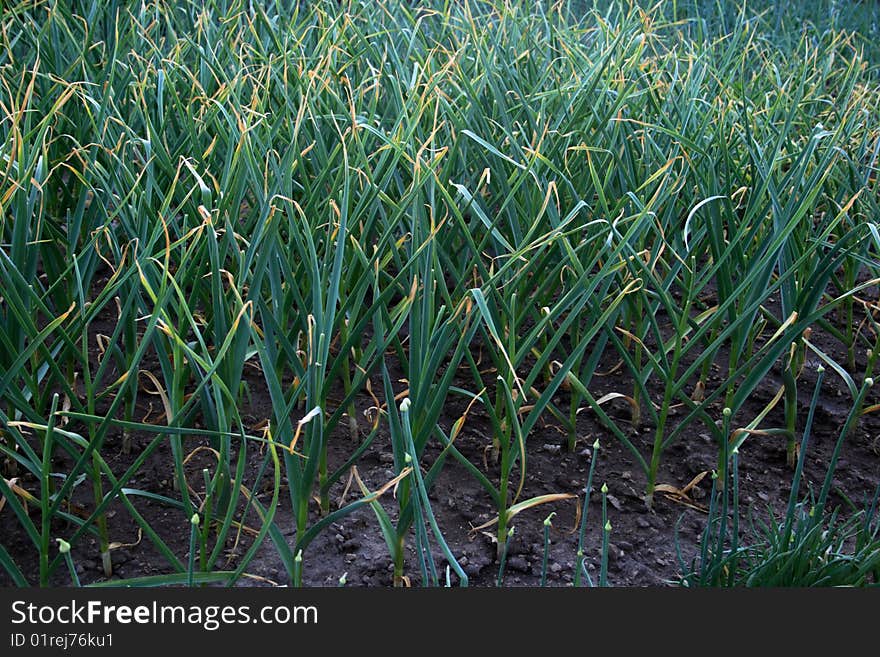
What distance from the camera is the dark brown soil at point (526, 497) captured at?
1331 millimetres

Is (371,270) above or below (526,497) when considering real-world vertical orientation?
above

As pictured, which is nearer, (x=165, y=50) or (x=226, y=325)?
(x=226, y=325)

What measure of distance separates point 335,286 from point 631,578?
0.59 metres

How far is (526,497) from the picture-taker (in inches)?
58.4

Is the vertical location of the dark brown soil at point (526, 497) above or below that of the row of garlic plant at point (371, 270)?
below

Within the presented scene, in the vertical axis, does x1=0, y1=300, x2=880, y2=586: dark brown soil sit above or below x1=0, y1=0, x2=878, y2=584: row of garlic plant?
below

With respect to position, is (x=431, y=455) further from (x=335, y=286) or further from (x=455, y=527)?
(x=335, y=286)

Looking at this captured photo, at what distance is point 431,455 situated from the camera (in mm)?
1549

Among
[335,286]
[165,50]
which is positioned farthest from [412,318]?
[165,50]

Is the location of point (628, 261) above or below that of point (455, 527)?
above

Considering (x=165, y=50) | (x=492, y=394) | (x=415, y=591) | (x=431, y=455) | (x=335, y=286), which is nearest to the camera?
(x=415, y=591)

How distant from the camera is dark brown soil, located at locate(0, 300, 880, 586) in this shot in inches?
52.4

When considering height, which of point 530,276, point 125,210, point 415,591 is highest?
point 125,210

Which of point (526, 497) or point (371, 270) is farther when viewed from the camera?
point (526, 497)
